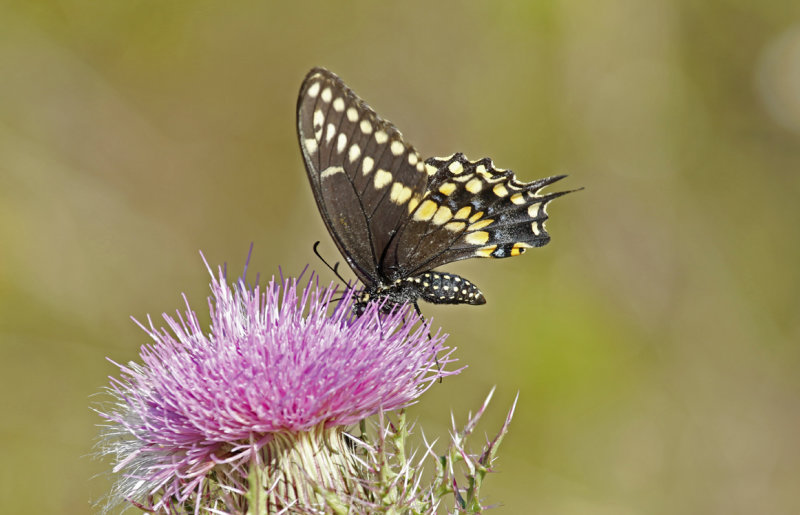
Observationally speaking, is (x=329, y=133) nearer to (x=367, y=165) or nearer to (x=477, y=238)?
(x=367, y=165)

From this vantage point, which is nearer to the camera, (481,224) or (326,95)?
(326,95)

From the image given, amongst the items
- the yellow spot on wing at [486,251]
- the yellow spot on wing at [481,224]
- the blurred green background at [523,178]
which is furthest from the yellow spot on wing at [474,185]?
the blurred green background at [523,178]

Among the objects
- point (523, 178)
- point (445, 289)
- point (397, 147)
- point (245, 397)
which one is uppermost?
point (523, 178)

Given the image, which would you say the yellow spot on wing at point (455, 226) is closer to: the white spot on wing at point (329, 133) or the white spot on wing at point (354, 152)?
the white spot on wing at point (354, 152)

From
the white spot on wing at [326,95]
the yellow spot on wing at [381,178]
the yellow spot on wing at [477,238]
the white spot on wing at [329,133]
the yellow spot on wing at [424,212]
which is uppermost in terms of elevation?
the white spot on wing at [326,95]

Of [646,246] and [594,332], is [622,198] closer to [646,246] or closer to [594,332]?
[646,246]

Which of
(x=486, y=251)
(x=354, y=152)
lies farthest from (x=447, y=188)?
(x=354, y=152)

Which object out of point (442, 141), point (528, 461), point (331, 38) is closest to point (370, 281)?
point (528, 461)
